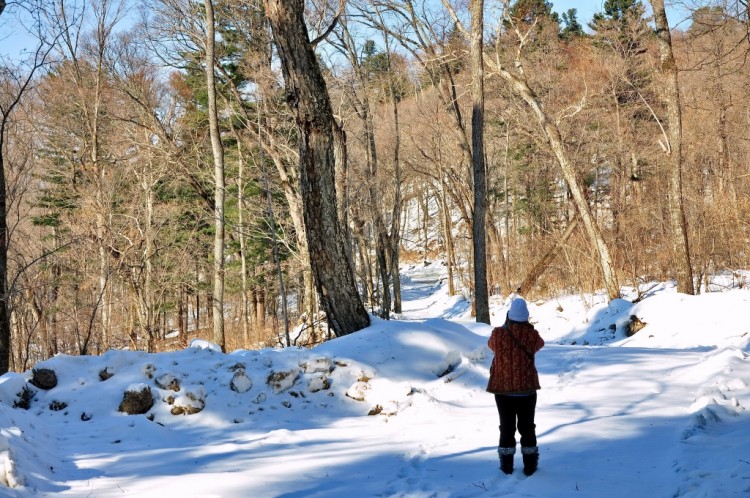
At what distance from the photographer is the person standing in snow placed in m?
4.52

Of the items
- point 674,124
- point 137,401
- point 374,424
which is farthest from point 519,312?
point 674,124

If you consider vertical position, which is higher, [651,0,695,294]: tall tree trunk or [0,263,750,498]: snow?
[651,0,695,294]: tall tree trunk

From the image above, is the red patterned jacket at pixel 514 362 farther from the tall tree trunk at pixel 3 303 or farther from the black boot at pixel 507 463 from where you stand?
the tall tree trunk at pixel 3 303

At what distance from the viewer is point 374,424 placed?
6496 millimetres

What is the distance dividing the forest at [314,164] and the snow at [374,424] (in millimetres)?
1601

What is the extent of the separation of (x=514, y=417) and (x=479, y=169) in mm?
7995

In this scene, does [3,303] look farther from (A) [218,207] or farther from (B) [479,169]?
(B) [479,169]

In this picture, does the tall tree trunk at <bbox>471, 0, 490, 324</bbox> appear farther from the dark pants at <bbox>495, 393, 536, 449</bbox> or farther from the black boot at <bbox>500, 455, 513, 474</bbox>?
the black boot at <bbox>500, 455, 513, 474</bbox>

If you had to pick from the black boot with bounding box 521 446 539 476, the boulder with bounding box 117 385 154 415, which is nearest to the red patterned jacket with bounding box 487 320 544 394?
the black boot with bounding box 521 446 539 476

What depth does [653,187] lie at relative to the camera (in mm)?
28266

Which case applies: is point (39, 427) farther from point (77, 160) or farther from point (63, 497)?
point (77, 160)

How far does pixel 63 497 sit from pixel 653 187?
96.3ft

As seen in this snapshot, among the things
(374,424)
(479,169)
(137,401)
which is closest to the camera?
(374,424)

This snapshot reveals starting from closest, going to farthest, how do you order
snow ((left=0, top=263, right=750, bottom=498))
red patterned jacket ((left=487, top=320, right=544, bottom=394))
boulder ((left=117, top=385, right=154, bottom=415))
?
1. snow ((left=0, top=263, right=750, bottom=498))
2. red patterned jacket ((left=487, top=320, right=544, bottom=394))
3. boulder ((left=117, top=385, right=154, bottom=415))
